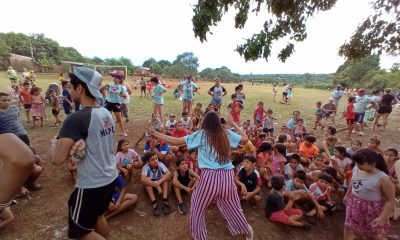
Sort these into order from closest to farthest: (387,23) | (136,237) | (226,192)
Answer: (226,192), (136,237), (387,23)

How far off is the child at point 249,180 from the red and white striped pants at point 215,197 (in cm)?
128

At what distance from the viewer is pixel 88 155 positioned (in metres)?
2.06

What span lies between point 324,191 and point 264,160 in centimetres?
127

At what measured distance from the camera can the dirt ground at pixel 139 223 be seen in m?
3.68

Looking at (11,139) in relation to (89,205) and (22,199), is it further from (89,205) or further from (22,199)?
(22,199)

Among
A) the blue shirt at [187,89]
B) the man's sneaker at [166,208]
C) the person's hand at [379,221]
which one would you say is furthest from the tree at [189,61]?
the person's hand at [379,221]

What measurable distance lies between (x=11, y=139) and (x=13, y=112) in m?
4.03

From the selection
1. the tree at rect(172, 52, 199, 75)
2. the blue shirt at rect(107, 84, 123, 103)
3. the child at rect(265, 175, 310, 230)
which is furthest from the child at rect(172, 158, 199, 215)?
the tree at rect(172, 52, 199, 75)

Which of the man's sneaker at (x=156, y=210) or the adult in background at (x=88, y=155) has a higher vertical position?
the adult in background at (x=88, y=155)

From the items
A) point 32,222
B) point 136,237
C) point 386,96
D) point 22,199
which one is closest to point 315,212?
point 136,237

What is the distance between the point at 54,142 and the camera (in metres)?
1.96

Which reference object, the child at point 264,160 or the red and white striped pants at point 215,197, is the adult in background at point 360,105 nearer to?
the child at point 264,160

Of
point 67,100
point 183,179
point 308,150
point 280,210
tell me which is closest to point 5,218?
point 183,179

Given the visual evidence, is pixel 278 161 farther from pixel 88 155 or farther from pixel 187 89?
pixel 187 89
